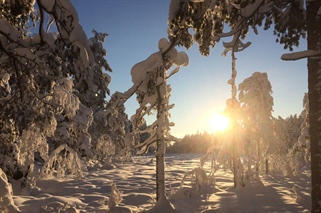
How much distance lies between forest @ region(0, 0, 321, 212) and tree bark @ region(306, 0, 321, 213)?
2cm

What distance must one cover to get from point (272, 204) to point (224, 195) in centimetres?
260

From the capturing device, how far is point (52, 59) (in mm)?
4719

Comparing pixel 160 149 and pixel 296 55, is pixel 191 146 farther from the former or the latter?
pixel 296 55

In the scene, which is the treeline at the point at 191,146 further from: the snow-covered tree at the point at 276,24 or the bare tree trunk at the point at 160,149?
the snow-covered tree at the point at 276,24

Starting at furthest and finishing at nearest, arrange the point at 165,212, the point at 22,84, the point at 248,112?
the point at 248,112 → the point at 165,212 → the point at 22,84

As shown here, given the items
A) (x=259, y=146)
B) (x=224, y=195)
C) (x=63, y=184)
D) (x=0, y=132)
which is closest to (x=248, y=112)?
(x=259, y=146)

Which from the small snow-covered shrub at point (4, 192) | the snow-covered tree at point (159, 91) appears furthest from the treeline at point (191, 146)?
the small snow-covered shrub at point (4, 192)

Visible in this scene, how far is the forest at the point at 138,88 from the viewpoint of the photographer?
4.42 metres

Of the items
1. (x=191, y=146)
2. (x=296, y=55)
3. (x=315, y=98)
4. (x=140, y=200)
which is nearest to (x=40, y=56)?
(x=296, y=55)

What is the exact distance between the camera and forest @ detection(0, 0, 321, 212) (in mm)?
4418

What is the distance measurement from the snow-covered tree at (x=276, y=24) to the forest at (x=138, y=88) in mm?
18

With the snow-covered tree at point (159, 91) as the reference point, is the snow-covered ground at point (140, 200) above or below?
below

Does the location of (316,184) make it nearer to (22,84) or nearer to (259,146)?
(22,84)

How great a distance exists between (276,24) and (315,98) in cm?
275
